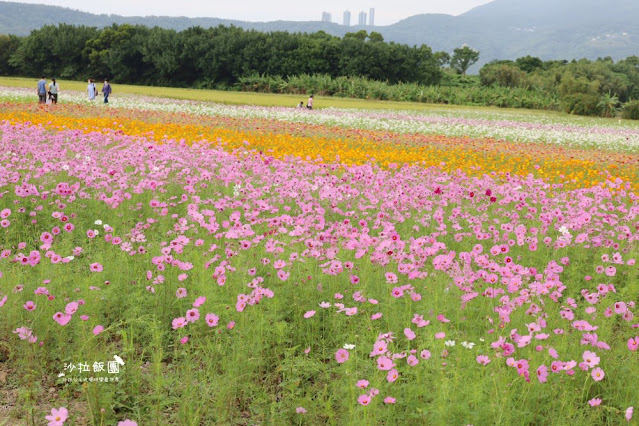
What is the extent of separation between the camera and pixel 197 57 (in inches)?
2400

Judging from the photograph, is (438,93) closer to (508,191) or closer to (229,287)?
(508,191)

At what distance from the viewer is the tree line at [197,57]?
6025cm

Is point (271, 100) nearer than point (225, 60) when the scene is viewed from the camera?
Yes

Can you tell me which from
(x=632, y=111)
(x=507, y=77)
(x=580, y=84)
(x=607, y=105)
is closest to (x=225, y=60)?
(x=507, y=77)

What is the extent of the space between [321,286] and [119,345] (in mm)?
1551

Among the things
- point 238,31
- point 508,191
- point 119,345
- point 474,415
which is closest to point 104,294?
point 119,345

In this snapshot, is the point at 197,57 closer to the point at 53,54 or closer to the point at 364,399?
the point at 53,54

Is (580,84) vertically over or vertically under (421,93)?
over

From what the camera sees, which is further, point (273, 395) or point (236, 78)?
point (236, 78)

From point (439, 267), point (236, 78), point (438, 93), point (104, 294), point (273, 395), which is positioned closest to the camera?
point (273, 395)

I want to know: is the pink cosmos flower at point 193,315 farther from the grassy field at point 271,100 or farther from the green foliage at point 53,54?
the green foliage at point 53,54

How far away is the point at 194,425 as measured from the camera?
3037mm

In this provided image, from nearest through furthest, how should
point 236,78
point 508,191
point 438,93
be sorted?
point 508,191, point 438,93, point 236,78

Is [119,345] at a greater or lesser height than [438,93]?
lesser
